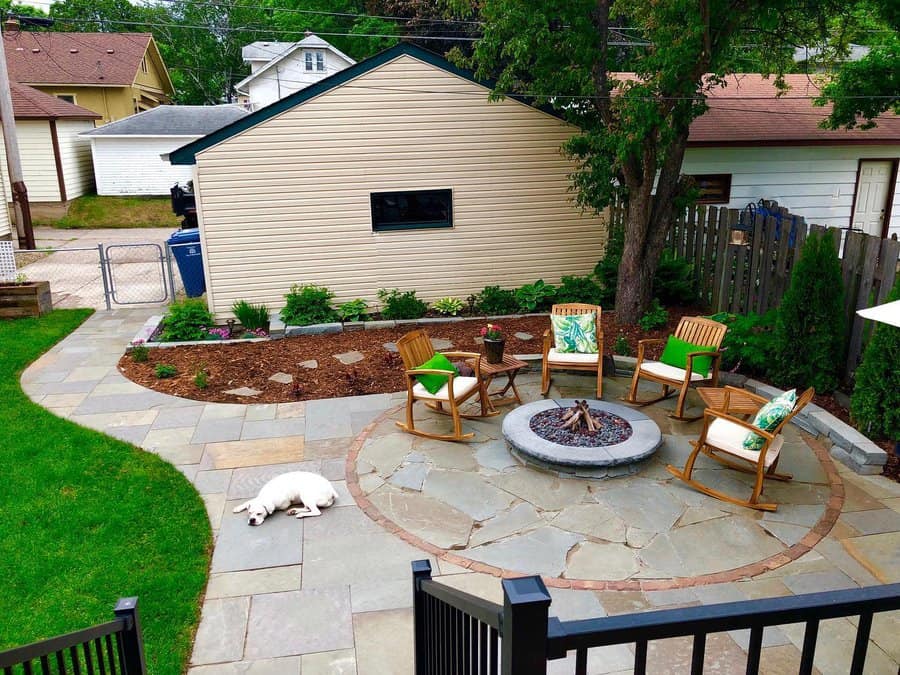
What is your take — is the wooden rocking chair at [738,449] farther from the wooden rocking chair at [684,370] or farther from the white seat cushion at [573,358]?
the white seat cushion at [573,358]

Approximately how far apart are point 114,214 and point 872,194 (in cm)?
2210

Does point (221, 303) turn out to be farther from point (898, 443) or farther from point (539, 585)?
point (539, 585)

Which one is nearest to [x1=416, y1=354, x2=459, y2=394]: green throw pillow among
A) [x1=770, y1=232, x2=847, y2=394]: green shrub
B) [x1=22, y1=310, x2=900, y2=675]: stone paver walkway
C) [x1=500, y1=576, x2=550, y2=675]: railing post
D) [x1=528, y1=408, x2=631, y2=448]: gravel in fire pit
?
[x1=22, y1=310, x2=900, y2=675]: stone paver walkway

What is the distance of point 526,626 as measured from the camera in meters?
1.48

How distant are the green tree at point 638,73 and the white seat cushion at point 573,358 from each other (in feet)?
8.65

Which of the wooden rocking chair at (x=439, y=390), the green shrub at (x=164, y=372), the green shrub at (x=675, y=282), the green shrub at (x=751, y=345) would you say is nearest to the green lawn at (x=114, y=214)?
the green shrub at (x=164, y=372)

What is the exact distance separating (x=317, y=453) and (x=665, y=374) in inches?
146

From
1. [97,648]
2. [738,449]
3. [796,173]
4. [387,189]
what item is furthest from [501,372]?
[796,173]

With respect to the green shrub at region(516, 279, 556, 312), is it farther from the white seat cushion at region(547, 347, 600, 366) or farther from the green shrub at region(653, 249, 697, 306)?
the white seat cushion at region(547, 347, 600, 366)

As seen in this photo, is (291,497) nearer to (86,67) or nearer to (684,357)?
(684,357)

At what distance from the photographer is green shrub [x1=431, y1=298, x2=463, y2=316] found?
1121cm

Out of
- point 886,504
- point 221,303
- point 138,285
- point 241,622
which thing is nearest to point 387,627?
point 241,622

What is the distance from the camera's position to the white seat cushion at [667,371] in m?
7.20

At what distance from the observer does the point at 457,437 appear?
6.72 metres
